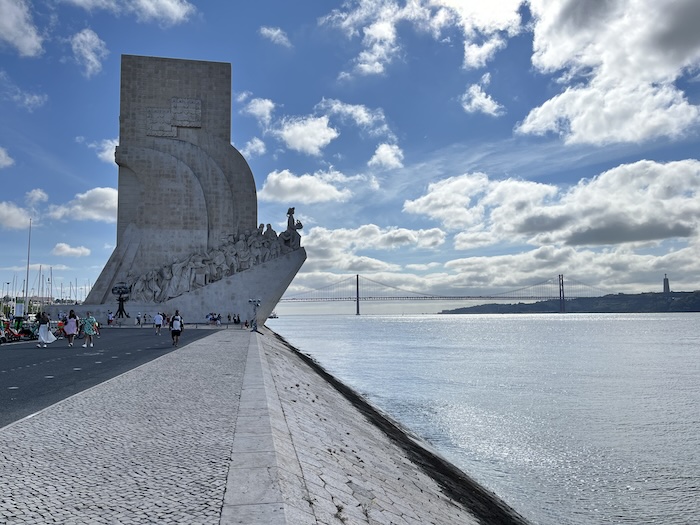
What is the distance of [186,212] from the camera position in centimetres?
2716

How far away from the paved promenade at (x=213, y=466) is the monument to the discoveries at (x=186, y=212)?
19.4 m

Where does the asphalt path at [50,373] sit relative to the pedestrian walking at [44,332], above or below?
below

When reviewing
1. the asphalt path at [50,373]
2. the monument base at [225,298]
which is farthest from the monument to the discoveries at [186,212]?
the asphalt path at [50,373]

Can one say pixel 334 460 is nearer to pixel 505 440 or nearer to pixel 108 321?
pixel 505 440

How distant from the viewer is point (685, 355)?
76.0 feet

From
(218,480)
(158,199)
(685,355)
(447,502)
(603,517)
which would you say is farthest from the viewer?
(158,199)

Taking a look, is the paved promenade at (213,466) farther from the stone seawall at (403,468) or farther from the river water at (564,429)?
the river water at (564,429)

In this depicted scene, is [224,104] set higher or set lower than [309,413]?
higher

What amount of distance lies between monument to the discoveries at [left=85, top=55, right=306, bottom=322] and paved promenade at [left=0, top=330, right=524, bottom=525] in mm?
19407

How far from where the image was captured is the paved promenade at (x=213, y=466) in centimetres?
237

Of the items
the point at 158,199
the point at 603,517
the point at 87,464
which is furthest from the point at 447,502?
the point at 158,199

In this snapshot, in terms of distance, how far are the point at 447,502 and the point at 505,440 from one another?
169 inches

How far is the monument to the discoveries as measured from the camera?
25094mm

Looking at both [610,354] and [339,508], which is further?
[610,354]
